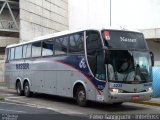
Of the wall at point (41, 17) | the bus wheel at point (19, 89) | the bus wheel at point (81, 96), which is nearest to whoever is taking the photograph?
the bus wheel at point (81, 96)

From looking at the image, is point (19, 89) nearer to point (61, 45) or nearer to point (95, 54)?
point (61, 45)

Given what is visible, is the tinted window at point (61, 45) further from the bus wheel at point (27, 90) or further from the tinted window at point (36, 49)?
the bus wheel at point (27, 90)

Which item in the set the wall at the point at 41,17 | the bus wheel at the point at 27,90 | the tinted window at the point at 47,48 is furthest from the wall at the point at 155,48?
the tinted window at the point at 47,48

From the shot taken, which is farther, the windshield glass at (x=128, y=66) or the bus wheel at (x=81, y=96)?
the bus wheel at (x=81, y=96)

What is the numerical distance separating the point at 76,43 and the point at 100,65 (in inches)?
86.0

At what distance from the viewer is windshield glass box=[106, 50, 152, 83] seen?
16.0 m

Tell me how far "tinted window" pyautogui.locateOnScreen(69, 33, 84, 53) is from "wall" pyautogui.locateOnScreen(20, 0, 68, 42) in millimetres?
25614

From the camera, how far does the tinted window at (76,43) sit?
1761 centimetres

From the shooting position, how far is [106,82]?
16.0 metres

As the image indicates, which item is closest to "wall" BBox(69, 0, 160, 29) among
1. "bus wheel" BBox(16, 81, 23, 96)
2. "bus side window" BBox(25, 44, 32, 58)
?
"bus wheel" BBox(16, 81, 23, 96)

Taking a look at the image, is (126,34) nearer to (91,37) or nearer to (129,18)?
(91,37)

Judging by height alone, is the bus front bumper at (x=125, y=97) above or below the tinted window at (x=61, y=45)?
below

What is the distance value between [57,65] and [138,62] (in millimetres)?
4577

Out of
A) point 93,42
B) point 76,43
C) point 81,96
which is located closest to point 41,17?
point 76,43
